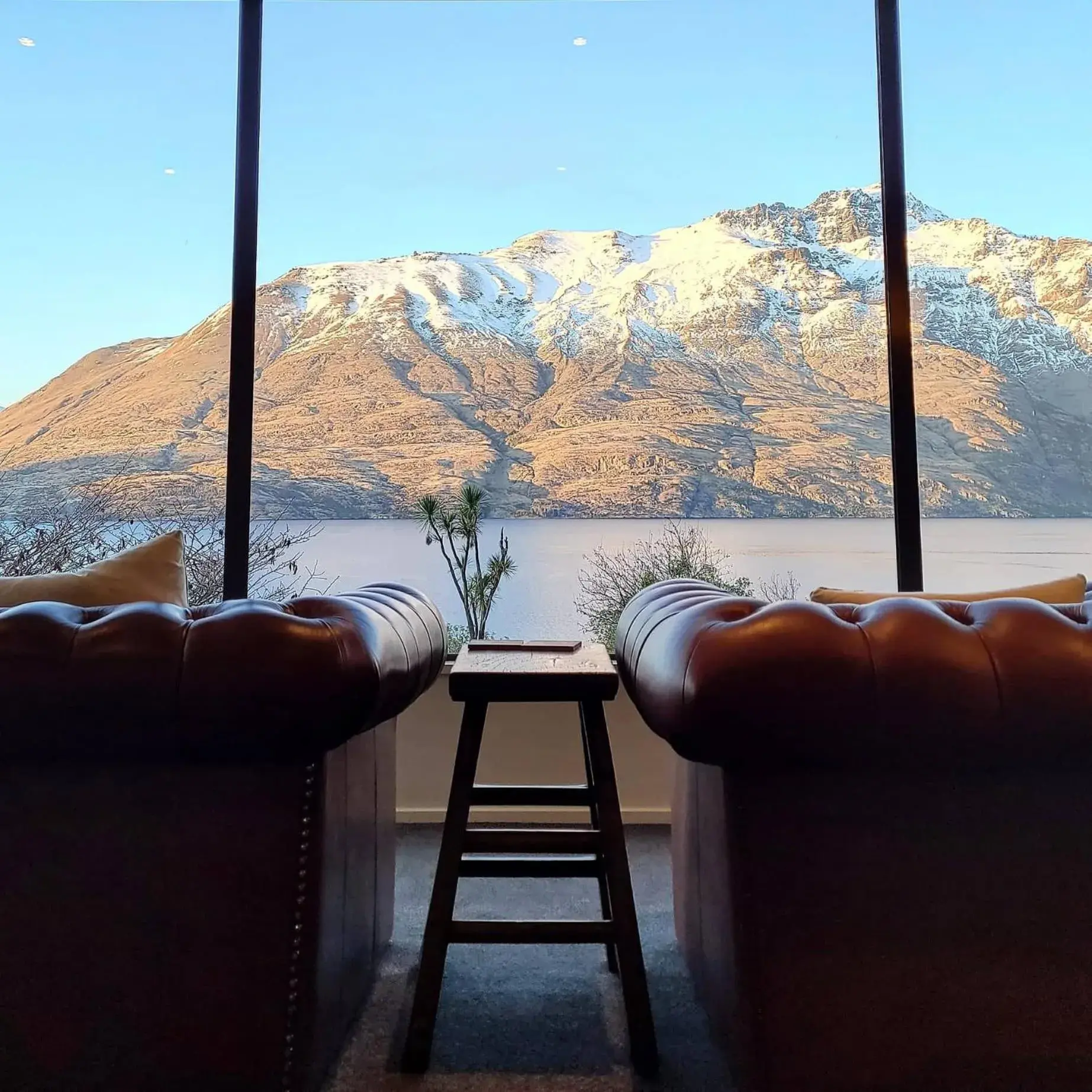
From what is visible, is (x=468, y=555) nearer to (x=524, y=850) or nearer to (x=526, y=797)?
(x=526, y=797)

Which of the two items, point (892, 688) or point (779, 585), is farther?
point (779, 585)

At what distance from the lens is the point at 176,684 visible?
1.07 metres

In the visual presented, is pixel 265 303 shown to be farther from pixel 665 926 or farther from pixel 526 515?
pixel 665 926

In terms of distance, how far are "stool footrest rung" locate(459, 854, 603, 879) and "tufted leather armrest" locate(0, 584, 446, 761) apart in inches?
20.4

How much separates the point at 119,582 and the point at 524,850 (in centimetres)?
92

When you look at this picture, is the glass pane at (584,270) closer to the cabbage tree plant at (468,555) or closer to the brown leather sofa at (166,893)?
the cabbage tree plant at (468,555)

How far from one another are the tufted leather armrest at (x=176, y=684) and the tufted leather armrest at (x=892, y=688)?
49 centimetres

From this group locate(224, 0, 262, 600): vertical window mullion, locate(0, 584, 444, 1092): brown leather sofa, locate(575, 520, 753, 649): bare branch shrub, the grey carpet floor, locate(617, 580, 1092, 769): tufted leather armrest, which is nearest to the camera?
locate(617, 580, 1092, 769): tufted leather armrest

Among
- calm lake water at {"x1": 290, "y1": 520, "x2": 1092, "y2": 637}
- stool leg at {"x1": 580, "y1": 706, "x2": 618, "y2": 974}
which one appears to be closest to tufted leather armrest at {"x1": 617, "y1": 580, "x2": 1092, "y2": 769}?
stool leg at {"x1": 580, "y1": 706, "x2": 618, "y2": 974}

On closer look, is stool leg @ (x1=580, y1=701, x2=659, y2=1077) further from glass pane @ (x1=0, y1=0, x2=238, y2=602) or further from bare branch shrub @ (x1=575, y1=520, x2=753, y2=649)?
glass pane @ (x1=0, y1=0, x2=238, y2=602)

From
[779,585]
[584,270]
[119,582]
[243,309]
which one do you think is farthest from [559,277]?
[119,582]

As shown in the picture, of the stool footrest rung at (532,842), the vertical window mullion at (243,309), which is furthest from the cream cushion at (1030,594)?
the vertical window mullion at (243,309)

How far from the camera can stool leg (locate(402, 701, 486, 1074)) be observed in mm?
1407

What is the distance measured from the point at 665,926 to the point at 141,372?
2.86 metres
